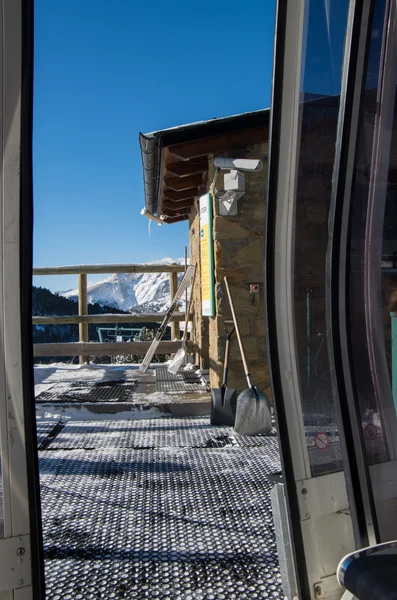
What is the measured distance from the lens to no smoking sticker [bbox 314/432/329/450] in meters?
1.24

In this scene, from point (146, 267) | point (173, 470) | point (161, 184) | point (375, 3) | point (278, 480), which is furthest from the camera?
point (146, 267)

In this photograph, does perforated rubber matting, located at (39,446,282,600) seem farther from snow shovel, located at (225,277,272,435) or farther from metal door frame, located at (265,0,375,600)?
metal door frame, located at (265,0,375,600)

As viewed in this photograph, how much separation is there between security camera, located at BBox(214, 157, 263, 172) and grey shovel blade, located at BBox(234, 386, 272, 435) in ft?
6.78

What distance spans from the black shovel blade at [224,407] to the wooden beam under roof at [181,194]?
11.1 feet

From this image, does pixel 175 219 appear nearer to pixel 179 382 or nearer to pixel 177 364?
pixel 177 364

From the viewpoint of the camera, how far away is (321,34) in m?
1.18

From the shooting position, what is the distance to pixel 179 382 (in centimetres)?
584

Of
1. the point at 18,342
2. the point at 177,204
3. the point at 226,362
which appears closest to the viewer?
the point at 18,342

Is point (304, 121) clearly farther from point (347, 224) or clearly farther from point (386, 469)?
point (386, 469)

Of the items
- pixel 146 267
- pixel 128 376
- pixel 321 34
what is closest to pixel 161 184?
pixel 146 267

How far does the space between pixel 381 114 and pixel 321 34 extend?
25 cm

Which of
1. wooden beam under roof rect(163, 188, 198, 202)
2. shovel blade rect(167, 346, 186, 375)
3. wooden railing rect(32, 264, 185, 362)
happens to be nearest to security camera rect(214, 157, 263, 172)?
wooden beam under roof rect(163, 188, 198, 202)

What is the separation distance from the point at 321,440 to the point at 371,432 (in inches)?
5.0

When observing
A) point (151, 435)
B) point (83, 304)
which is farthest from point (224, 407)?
point (83, 304)
